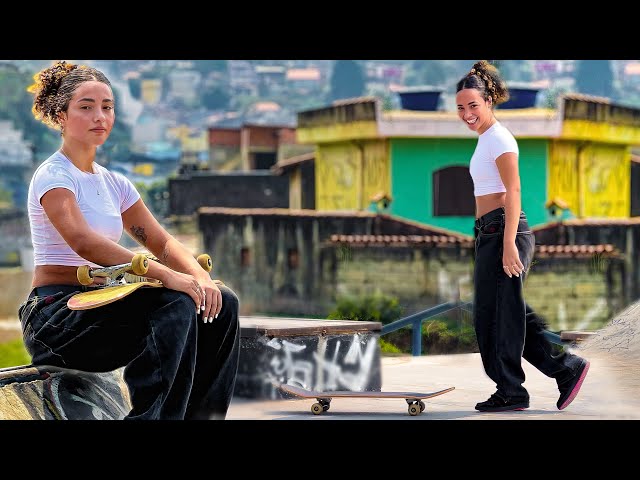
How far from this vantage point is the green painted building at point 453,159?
28.7 meters

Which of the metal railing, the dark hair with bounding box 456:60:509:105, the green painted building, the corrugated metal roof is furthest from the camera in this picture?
the corrugated metal roof

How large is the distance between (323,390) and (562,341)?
4.51 feet

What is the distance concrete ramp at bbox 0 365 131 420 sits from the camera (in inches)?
241

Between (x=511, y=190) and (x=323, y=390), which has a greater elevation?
(x=511, y=190)

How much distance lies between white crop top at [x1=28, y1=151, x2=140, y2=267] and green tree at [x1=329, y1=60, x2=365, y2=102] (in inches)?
851

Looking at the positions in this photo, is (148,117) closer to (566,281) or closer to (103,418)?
(566,281)

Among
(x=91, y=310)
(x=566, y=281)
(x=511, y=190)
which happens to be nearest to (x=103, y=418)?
(x=91, y=310)

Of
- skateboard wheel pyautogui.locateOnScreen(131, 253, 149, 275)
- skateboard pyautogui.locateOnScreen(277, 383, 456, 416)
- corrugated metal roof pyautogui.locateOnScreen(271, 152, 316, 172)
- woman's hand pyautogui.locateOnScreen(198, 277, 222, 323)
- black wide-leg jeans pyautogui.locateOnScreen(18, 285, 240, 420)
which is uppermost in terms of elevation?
skateboard wheel pyautogui.locateOnScreen(131, 253, 149, 275)

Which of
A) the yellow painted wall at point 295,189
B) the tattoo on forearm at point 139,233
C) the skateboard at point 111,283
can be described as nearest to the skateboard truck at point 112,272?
the skateboard at point 111,283

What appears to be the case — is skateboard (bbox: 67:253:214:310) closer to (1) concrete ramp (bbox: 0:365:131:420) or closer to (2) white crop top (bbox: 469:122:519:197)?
(1) concrete ramp (bbox: 0:365:131:420)

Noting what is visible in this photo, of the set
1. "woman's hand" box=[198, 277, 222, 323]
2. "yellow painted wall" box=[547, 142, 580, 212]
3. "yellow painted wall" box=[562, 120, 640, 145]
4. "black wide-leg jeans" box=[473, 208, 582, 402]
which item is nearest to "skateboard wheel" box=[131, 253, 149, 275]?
"woman's hand" box=[198, 277, 222, 323]

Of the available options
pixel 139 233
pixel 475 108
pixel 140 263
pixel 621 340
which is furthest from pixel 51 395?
pixel 621 340

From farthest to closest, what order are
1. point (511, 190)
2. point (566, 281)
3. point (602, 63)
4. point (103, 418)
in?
1. point (566, 281)
2. point (602, 63)
3. point (511, 190)
4. point (103, 418)

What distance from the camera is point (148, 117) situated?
103 feet
